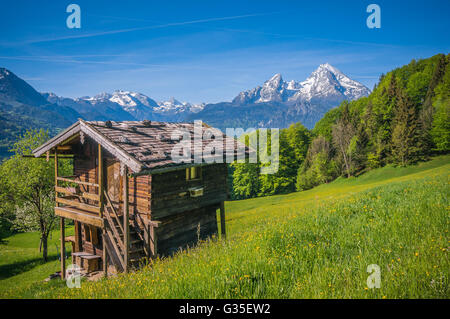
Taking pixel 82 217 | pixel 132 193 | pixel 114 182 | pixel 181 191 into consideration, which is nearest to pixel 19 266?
pixel 82 217

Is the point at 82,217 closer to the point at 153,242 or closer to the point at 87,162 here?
the point at 87,162

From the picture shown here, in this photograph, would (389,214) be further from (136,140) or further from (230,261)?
(136,140)

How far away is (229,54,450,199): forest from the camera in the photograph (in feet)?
173

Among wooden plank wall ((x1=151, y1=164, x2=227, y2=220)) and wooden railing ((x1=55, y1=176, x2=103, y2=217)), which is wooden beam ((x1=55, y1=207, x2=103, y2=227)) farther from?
wooden plank wall ((x1=151, y1=164, x2=227, y2=220))

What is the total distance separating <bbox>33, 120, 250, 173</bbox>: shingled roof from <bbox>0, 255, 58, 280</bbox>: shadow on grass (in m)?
14.6

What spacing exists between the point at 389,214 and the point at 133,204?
424 inches

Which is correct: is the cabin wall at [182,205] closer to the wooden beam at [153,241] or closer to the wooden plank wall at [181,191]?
the wooden plank wall at [181,191]

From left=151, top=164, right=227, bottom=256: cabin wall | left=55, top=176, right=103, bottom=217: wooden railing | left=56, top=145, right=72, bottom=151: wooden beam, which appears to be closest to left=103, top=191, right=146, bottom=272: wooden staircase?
left=55, top=176, right=103, bottom=217: wooden railing

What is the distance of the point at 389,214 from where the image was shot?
881 centimetres

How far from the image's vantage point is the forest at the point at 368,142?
5275cm

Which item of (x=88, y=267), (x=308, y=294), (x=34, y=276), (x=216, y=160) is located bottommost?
(x=34, y=276)
